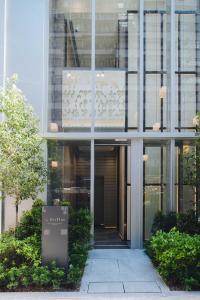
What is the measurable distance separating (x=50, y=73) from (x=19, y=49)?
1089mm

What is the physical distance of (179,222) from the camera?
10141 mm

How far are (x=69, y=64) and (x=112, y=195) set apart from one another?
4712 millimetres

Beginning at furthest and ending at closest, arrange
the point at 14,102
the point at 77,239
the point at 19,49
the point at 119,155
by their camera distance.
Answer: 1. the point at 119,155
2. the point at 19,49
3. the point at 77,239
4. the point at 14,102

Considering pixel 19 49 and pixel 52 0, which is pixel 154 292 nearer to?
pixel 19 49

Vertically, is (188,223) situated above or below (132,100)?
below

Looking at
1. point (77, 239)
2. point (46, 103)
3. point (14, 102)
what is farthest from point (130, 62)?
point (77, 239)

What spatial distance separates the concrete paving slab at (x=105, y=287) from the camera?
23.6 feet

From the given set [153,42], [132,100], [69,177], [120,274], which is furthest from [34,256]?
[153,42]

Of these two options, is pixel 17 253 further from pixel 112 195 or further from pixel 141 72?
pixel 141 72

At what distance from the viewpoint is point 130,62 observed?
11102 millimetres

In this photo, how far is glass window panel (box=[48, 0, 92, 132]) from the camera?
36.1ft

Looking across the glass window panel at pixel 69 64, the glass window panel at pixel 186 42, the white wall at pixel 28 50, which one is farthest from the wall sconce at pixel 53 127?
the glass window panel at pixel 186 42

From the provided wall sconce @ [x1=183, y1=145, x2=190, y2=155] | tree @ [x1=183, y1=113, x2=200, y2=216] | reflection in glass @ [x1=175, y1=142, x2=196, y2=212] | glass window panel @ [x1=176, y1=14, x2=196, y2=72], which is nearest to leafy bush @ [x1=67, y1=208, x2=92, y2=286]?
reflection in glass @ [x1=175, y1=142, x2=196, y2=212]

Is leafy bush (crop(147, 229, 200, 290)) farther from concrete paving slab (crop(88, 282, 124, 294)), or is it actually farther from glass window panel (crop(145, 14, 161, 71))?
glass window panel (crop(145, 14, 161, 71))
